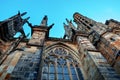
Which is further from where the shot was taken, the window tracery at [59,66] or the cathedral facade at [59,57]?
the window tracery at [59,66]

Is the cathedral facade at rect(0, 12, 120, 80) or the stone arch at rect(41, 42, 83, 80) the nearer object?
the cathedral facade at rect(0, 12, 120, 80)

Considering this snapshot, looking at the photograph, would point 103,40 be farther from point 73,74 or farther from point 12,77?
point 12,77

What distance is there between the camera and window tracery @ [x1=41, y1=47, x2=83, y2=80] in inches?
281

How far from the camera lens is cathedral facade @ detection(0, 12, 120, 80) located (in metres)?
6.05

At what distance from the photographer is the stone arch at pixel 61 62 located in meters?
7.21

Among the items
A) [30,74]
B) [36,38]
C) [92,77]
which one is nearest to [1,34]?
[36,38]

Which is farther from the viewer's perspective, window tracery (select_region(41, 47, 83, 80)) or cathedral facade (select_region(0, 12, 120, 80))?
window tracery (select_region(41, 47, 83, 80))

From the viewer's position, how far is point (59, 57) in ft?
28.6

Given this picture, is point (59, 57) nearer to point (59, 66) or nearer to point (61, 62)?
point (61, 62)

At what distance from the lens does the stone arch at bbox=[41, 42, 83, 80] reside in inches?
284

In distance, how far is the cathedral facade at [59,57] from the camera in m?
6.05

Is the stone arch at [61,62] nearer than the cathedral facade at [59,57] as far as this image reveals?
No

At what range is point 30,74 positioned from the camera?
5.50m

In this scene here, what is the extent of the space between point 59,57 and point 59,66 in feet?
2.81
